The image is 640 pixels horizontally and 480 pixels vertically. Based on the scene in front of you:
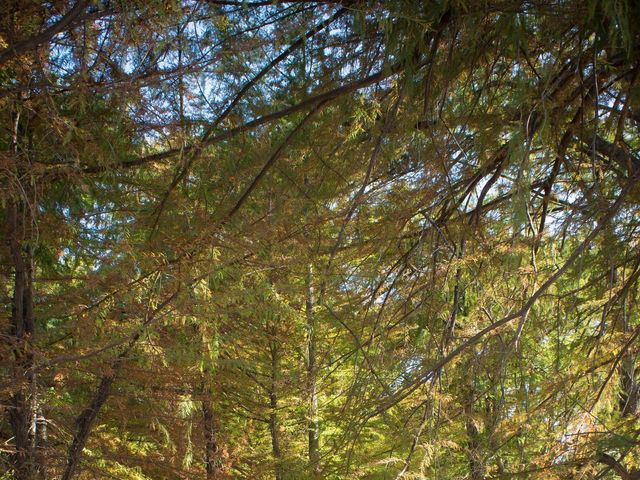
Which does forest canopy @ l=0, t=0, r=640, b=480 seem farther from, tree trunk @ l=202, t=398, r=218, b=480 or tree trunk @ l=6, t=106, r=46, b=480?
tree trunk @ l=202, t=398, r=218, b=480

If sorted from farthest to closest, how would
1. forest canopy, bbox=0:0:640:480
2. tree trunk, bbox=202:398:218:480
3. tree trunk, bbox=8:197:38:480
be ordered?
tree trunk, bbox=202:398:218:480 < tree trunk, bbox=8:197:38:480 < forest canopy, bbox=0:0:640:480

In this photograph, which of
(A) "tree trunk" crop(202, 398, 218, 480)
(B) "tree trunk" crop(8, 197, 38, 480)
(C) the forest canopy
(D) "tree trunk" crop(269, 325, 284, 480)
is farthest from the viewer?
(D) "tree trunk" crop(269, 325, 284, 480)

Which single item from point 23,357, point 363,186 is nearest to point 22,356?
point 23,357

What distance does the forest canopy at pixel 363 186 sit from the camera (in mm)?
2930

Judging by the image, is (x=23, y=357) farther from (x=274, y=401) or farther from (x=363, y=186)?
(x=274, y=401)

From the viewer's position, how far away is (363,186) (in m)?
2.71

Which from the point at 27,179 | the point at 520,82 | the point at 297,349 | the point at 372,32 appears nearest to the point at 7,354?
the point at 27,179

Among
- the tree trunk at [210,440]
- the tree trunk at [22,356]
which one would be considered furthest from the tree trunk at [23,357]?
the tree trunk at [210,440]

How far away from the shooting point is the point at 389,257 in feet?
15.4

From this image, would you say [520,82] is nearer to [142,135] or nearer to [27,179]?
[142,135]

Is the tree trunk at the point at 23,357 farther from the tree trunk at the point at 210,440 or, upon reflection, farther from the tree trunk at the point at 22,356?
the tree trunk at the point at 210,440

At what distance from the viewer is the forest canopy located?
293cm

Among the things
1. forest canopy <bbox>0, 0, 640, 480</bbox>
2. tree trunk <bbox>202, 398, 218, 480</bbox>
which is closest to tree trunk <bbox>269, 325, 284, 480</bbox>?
tree trunk <bbox>202, 398, 218, 480</bbox>

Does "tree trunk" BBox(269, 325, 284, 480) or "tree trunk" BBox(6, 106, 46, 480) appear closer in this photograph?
"tree trunk" BBox(6, 106, 46, 480)
